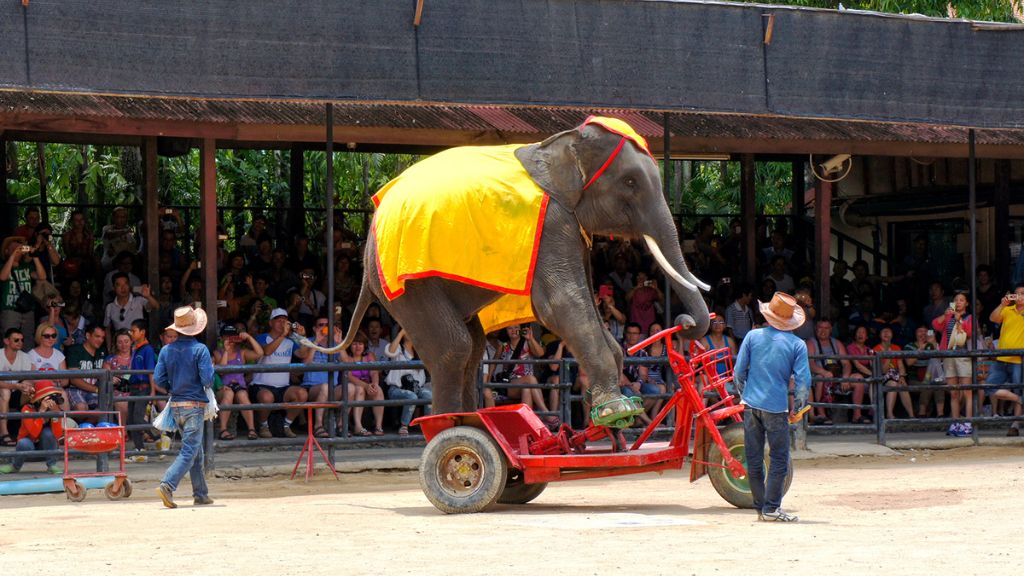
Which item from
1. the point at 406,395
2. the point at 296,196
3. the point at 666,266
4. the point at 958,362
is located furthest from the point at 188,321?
the point at 958,362

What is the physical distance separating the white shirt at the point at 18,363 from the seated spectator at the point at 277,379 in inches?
79.8

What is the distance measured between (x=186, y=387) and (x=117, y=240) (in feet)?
20.1

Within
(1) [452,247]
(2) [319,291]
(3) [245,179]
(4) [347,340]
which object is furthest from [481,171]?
(3) [245,179]

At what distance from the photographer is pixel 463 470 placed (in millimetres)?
10195

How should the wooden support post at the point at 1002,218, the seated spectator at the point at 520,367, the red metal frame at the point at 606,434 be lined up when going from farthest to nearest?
1. the wooden support post at the point at 1002,218
2. the seated spectator at the point at 520,367
3. the red metal frame at the point at 606,434

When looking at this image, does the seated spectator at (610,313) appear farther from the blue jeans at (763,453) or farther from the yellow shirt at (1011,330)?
the blue jeans at (763,453)

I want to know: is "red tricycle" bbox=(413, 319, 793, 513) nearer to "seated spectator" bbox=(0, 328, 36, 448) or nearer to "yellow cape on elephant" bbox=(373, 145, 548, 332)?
"yellow cape on elephant" bbox=(373, 145, 548, 332)

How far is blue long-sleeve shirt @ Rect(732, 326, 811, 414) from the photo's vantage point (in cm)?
942

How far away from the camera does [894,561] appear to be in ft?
25.5

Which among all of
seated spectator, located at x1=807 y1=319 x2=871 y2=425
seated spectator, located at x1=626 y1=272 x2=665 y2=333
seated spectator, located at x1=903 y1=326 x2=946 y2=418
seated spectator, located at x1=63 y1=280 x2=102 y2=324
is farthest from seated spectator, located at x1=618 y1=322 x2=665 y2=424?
seated spectator, located at x1=63 y1=280 x2=102 y2=324

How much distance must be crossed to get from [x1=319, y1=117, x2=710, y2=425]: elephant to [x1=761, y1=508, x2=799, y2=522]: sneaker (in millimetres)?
1289

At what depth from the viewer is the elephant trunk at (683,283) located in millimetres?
10008

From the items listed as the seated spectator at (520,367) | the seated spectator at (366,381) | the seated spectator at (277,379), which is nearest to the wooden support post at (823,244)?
the seated spectator at (520,367)

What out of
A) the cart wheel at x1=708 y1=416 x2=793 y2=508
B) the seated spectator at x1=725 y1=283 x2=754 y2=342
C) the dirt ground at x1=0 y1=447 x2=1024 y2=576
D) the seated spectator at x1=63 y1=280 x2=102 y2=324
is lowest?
the dirt ground at x1=0 y1=447 x2=1024 y2=576
